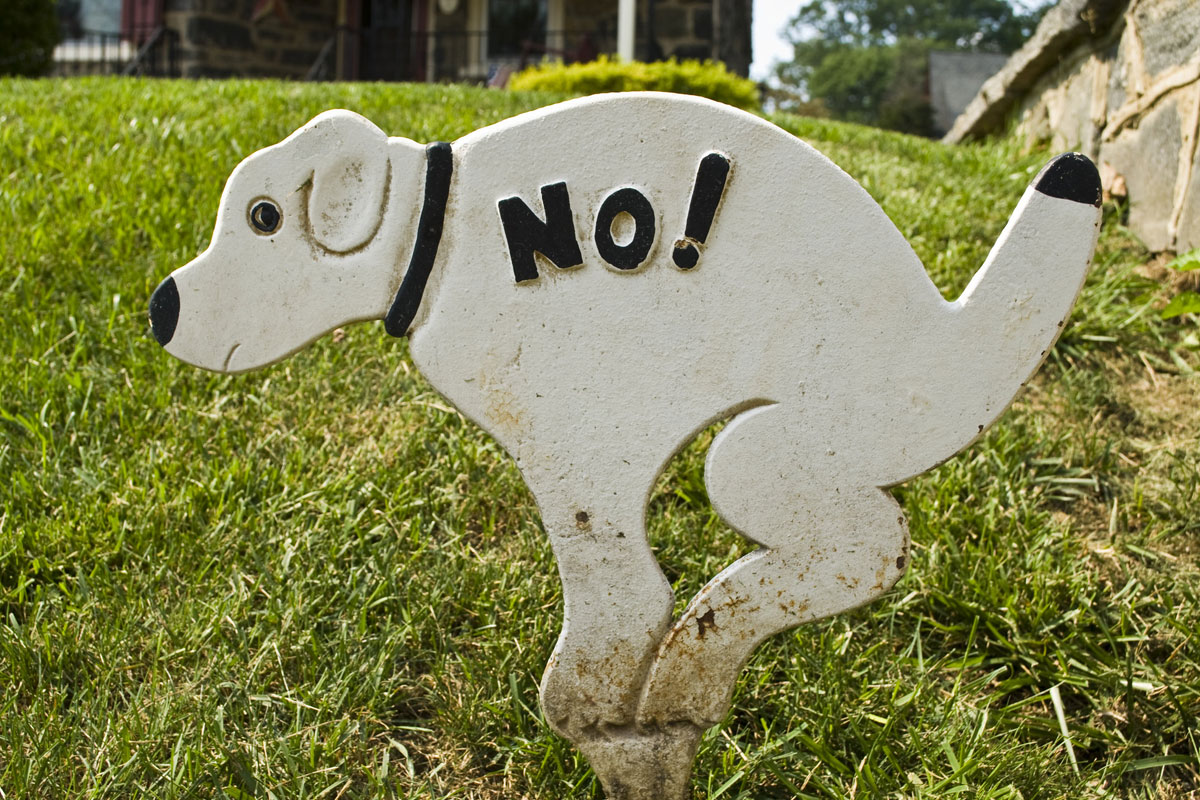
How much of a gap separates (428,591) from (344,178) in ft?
3.42

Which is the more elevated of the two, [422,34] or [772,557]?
[422,34]

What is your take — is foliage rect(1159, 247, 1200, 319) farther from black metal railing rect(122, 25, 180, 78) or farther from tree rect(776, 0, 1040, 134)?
tree rect(776, 0, 1040, 134)

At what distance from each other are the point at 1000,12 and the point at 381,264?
54.1 metres

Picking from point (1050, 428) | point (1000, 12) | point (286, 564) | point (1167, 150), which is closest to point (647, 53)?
point (1167, 150)

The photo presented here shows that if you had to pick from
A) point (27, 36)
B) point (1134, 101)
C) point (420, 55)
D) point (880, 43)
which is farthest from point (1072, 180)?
point (880, 43)

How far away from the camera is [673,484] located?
2482 mm

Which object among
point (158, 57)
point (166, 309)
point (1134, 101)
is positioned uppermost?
point (158, 57)

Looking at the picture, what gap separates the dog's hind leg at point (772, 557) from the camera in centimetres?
136

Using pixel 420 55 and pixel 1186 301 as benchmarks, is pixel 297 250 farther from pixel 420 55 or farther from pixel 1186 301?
pixel 420 55

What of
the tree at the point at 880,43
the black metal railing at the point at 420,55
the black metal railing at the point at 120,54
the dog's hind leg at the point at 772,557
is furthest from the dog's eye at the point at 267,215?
the tree at the point at 880,43

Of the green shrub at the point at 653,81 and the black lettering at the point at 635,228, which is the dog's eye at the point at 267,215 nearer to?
the black lettering at the point at 635,228

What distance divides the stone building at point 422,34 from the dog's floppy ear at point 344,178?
337 inches

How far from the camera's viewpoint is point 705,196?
4.36 feet

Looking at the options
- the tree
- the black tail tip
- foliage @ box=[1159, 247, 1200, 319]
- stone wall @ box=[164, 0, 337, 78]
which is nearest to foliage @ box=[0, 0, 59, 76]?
stone wall @ box=[164, 0, 337, 78]
